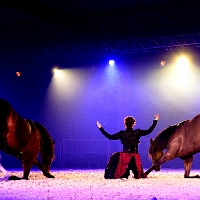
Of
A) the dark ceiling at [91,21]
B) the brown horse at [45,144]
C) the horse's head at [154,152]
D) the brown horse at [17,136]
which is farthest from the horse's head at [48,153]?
the dark ceiling at [91,21]

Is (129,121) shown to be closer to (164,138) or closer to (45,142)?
(164,138)

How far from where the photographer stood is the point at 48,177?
1030 centimetres

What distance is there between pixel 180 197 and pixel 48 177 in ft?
16.0

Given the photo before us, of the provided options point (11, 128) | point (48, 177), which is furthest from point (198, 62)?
point (11, 128)

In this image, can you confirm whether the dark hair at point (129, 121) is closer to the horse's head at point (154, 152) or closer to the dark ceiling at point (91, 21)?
the horse's head at point (154, 152)

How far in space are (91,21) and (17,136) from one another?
19.0 feet

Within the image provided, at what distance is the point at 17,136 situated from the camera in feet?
29.6

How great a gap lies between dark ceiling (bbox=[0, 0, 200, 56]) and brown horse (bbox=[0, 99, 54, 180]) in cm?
272

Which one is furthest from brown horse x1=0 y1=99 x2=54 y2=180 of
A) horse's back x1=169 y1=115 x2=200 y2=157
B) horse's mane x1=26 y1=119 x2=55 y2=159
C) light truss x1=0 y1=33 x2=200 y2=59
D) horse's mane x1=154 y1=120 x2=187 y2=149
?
light truss x1=0 y1=33 x2=200 y2=59

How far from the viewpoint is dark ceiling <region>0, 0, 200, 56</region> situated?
11586 mm

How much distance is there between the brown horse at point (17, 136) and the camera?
8.83 m

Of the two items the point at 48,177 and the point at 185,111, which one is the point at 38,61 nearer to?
the point at 185,111

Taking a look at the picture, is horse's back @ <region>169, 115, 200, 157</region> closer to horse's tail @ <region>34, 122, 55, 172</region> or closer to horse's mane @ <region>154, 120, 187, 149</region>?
horse's mane @ <region>154, 120, 187, 149</region>

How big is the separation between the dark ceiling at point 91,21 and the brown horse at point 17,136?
272 cm
